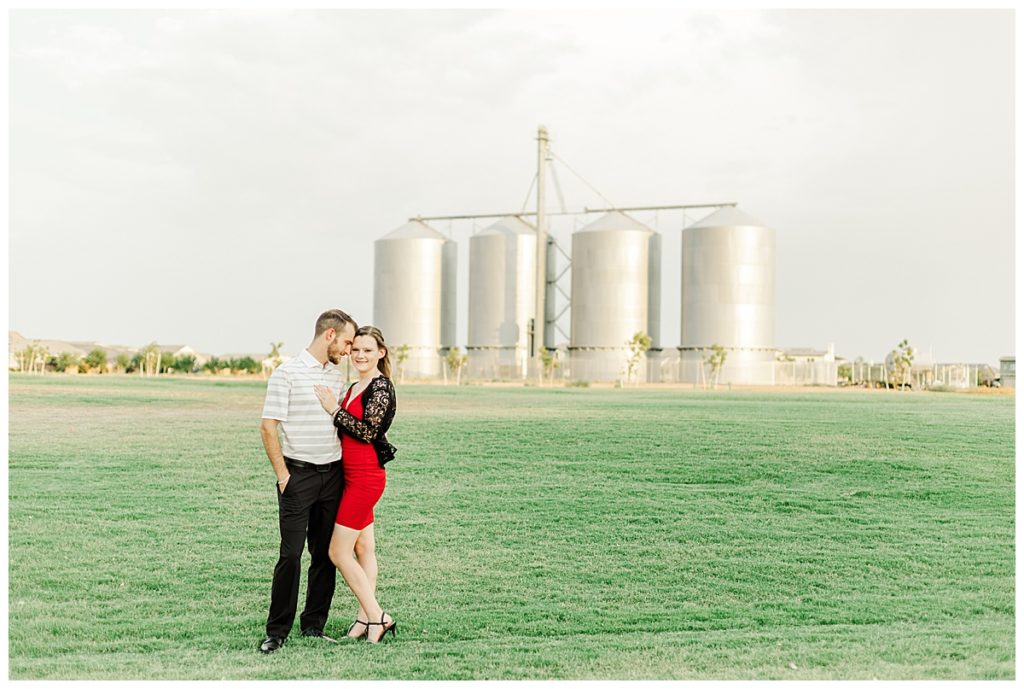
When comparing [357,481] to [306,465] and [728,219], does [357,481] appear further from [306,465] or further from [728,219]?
[728,219]

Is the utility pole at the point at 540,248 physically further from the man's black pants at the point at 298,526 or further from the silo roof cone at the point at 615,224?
the man's black pants at the point at 298,526

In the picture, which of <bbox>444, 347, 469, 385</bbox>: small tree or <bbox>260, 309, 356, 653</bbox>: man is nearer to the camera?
<bbox>260, 309, 356, 653</bbox>: man

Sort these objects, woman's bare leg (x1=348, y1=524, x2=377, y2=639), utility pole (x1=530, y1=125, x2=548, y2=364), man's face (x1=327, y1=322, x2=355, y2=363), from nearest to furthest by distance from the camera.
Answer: man's face (x1=327, y1=322, x2=355, y2=363)
woman's bare leg (x1=348, y1=524, x2=377, y2=639)
utility pole (x1=530, y1=125, x2=548, y2=364)

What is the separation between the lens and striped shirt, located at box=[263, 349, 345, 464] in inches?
249

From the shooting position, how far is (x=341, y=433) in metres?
6.45

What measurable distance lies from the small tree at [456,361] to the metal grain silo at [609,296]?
19.1ft

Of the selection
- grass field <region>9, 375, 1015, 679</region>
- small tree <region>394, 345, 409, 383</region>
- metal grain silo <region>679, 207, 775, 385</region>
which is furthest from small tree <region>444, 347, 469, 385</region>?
grass field <region>9, 375, 1015, 679</region>

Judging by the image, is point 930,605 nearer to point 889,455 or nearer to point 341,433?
point 341,433

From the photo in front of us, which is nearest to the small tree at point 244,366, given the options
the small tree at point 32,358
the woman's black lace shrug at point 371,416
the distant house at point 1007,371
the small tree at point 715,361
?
the small tree at point 32,358

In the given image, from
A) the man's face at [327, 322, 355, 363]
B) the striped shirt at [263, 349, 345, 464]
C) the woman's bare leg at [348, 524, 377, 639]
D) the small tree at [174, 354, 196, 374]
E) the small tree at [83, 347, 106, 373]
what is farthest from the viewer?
the small tree at [174, 354, 196, 374]

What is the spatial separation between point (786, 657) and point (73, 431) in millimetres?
15137

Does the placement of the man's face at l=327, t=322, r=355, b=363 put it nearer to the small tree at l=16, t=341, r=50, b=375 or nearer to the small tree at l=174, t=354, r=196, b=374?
the small tree at l=16, t=341, r=50, b=375

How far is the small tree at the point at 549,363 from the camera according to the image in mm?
49594

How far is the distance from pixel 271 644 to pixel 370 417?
63.6 inches
